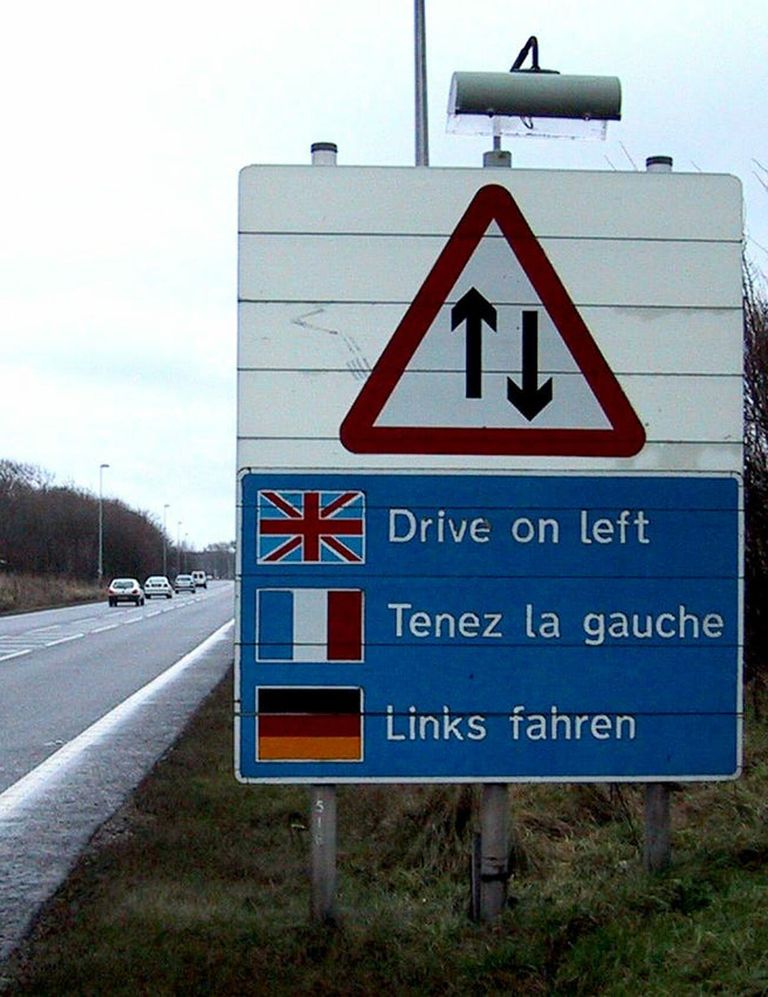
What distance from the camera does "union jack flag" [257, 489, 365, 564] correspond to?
4.96 metres

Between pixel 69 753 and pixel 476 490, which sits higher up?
pixel 476 490

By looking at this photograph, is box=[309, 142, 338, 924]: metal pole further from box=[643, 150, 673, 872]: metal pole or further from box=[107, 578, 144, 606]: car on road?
box=[107, 578, 144, 606]: car on road

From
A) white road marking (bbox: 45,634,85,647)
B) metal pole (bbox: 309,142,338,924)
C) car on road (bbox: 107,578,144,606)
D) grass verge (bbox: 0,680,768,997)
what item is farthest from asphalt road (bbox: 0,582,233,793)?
car on road (bbox: 107,578,144,606)

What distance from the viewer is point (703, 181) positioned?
17.0ft

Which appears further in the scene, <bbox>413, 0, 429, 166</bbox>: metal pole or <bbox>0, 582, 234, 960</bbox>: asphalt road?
<bbox>413, 0, 429, 166</bbox>: metal pole

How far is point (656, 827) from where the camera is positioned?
525 cm

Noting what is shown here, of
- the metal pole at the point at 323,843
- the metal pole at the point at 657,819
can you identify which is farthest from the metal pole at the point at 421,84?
the metal pole at the point at 323,843

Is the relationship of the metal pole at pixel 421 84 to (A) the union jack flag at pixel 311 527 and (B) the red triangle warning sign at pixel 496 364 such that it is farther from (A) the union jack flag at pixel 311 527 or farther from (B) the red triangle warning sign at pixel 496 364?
(A) the union jack flag at pixel 311 527

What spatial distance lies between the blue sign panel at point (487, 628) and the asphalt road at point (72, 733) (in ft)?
5.63

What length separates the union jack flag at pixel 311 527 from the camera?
4965 mm

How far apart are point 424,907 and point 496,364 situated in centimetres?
221

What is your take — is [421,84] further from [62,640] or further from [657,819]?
[62,640]

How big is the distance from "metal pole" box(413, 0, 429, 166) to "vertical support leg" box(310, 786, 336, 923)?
615 centimetres

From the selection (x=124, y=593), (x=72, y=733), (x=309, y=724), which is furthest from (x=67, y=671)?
(x=124, y=593)
